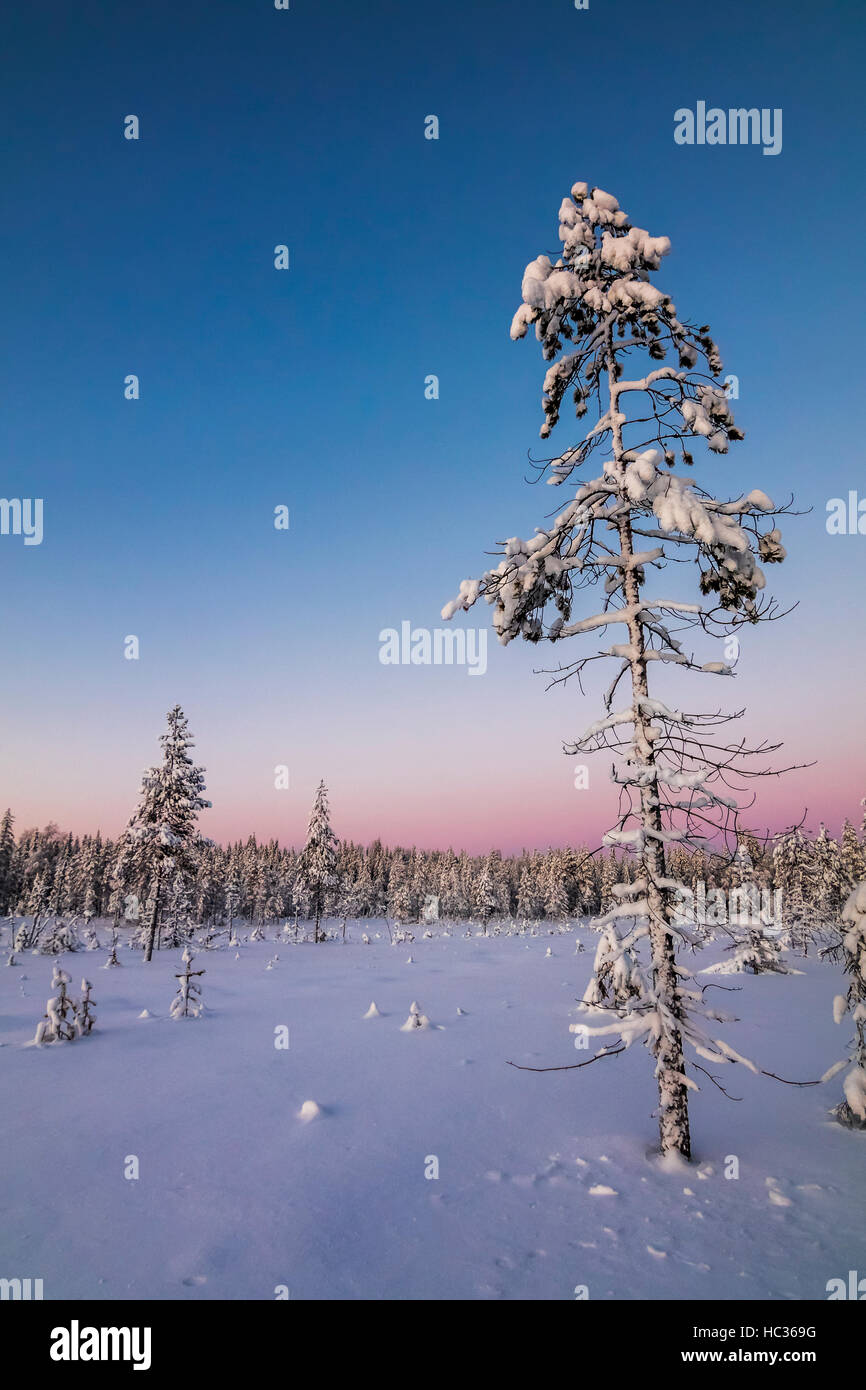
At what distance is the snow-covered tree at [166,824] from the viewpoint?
29578mm

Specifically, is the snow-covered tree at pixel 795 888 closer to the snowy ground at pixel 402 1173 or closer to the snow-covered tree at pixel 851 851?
the snow-covered tree at pixel 851 851

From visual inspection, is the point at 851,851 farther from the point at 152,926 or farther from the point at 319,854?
the point at 152,926

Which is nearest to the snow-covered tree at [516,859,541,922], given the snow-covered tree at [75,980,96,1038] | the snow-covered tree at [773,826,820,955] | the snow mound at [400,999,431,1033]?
the snow-covered tree at [773,826,820,955]

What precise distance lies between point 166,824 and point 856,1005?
3076 cm

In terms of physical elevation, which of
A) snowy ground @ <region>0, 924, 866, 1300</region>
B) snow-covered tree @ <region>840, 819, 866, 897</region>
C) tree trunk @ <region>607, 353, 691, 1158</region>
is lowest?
snow-covered tree @ <region>840, 819, 866, 897</region>

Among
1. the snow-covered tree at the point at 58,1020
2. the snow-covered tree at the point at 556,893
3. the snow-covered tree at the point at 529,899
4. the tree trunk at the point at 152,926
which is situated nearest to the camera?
the snow-covered tree at the point at 58,1020

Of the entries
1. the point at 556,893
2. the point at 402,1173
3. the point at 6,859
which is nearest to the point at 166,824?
the point at 402,1173

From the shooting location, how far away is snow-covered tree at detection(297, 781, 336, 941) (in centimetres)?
4422

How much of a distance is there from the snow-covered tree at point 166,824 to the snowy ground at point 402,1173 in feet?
62.5

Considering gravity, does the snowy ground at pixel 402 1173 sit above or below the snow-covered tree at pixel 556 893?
above

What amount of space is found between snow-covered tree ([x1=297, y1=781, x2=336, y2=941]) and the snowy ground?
3333cm

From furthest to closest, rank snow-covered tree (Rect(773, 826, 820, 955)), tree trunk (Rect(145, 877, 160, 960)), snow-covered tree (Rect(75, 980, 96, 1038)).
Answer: snow-covered tree (Rect(773, 826, 820, 955)) < tree trunk (Rect(145, 877, 160, 960)) < snow-covered tree (Rect(75, 980, 96, 1038))

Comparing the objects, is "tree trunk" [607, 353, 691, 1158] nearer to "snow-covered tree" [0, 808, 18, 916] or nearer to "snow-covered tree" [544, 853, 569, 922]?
"snow-covered tree" [0, 808, 18, 916]

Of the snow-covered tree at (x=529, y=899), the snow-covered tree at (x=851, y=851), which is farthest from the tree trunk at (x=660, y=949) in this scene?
the snow-covered tree at (x=529, y=899)
